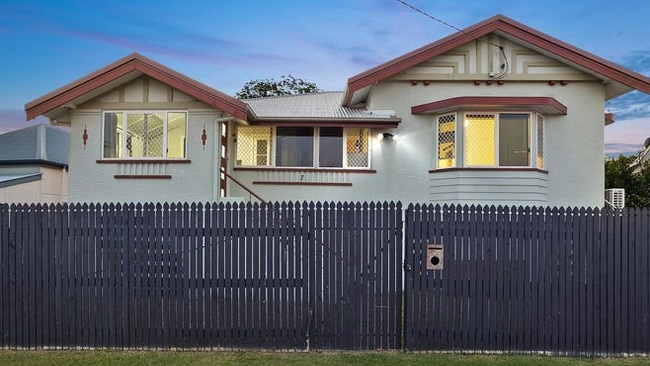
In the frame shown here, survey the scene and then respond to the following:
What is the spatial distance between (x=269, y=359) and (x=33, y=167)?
13102 millimetres

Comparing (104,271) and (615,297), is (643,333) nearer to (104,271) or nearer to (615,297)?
(615,297)

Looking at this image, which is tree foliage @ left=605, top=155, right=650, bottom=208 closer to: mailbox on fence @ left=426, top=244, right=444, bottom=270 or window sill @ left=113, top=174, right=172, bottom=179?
mailbox on fence @ left=426, top=244, right=444, bottom=270

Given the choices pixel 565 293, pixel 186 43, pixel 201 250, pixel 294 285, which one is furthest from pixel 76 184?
pixel 186 43

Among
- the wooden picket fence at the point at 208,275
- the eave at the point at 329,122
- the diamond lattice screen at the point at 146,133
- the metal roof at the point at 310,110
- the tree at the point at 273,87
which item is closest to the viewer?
the wooden picket fence at the point at 208,275

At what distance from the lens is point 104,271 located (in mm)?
6238

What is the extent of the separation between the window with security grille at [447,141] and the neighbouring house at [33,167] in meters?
11.2

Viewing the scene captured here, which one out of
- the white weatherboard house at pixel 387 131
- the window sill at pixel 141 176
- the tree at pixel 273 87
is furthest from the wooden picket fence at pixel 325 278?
the tree at pixel 273 87

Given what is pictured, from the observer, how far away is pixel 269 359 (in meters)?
5.86

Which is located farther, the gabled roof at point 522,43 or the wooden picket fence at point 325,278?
the gabled roof at point 522,43

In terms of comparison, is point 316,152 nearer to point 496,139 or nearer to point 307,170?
point 307,170

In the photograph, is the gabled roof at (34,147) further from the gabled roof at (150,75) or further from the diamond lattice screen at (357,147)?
the diamond lattice screen at (357,147)

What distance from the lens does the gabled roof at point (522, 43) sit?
1063 cm

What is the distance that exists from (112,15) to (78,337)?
14.7m

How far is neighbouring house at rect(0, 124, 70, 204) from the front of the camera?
44.6 ft
